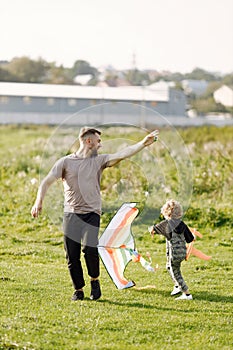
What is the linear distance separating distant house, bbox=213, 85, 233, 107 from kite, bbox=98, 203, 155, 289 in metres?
58.4

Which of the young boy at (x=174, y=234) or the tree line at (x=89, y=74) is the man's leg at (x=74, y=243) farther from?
the tree line at (x=89, y=74)

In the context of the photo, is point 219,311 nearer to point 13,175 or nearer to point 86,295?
point 86,295

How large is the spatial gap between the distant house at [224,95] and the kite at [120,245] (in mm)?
58443

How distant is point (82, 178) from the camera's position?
7.05 meters

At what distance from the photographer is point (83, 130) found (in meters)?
7.12

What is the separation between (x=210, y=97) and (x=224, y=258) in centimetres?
5986

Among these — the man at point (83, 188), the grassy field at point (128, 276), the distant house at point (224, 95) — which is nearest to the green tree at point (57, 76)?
the distant house at point (224, 95)

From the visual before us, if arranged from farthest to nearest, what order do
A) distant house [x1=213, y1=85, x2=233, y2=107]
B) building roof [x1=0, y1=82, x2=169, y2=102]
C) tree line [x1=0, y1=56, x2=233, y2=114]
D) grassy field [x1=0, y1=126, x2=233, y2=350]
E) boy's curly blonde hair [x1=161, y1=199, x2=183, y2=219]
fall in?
1. distant house [x1=213, y1=85, x2=233, y2=107]
2. tree line [x1=0, y1=56, x2=233, y2=114]
3. building roof [x1=0, y1=82, x2=169, y2=102]
4. boy's curly blonde hair [x1=161, y1=199, x2=183, y2=219]
5. grassy field [x1=0, y1=126, x2=233, y2=350]

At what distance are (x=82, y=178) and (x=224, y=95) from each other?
62.4 meters

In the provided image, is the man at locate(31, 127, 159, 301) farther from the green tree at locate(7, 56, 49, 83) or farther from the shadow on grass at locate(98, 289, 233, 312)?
the green tree at locate(7, 56, 49, 83)

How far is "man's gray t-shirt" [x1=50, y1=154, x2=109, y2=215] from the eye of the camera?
7.05m

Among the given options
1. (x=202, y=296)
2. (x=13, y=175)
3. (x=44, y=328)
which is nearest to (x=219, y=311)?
(x=202, y=296)

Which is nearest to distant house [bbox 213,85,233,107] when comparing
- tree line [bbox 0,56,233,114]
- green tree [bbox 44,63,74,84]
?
tree line [bbox 0,56,233,114]

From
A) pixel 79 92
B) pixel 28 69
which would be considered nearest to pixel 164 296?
pixel 79 92
